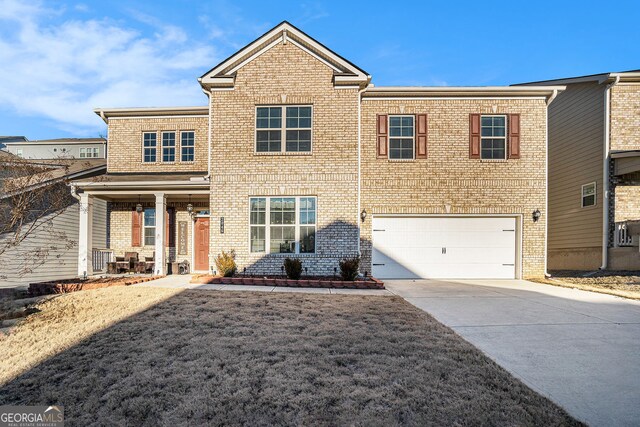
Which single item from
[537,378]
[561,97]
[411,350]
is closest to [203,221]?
[411,350]

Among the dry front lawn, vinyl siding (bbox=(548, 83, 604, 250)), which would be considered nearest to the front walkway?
the dry front lawn

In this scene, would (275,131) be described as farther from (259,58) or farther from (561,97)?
(561,97)

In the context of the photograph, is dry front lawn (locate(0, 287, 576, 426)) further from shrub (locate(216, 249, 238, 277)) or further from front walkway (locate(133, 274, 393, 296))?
shrub (locate(216, 249, 238, 277))

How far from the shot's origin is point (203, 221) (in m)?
13.6

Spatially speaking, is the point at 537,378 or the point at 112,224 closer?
the point at 537,378

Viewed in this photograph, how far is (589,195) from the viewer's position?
558 inches

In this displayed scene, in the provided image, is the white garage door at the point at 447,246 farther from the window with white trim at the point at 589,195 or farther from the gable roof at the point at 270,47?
the gable roof at the point at 270,47

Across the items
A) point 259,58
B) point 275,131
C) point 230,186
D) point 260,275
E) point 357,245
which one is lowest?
point 260,275

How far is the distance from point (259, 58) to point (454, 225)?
864 centimetres

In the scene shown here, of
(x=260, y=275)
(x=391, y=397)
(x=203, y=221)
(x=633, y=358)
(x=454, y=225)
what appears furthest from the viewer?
(x=203, y=221)

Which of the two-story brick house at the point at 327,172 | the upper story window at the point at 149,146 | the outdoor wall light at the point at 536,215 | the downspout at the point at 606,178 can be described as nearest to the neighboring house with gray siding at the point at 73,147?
the two-story brick house at the point at 327,172

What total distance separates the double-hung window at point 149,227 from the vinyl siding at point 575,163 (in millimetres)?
17010

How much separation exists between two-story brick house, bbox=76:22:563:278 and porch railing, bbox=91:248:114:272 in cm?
40

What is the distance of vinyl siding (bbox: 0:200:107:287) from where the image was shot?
10.9 metres
